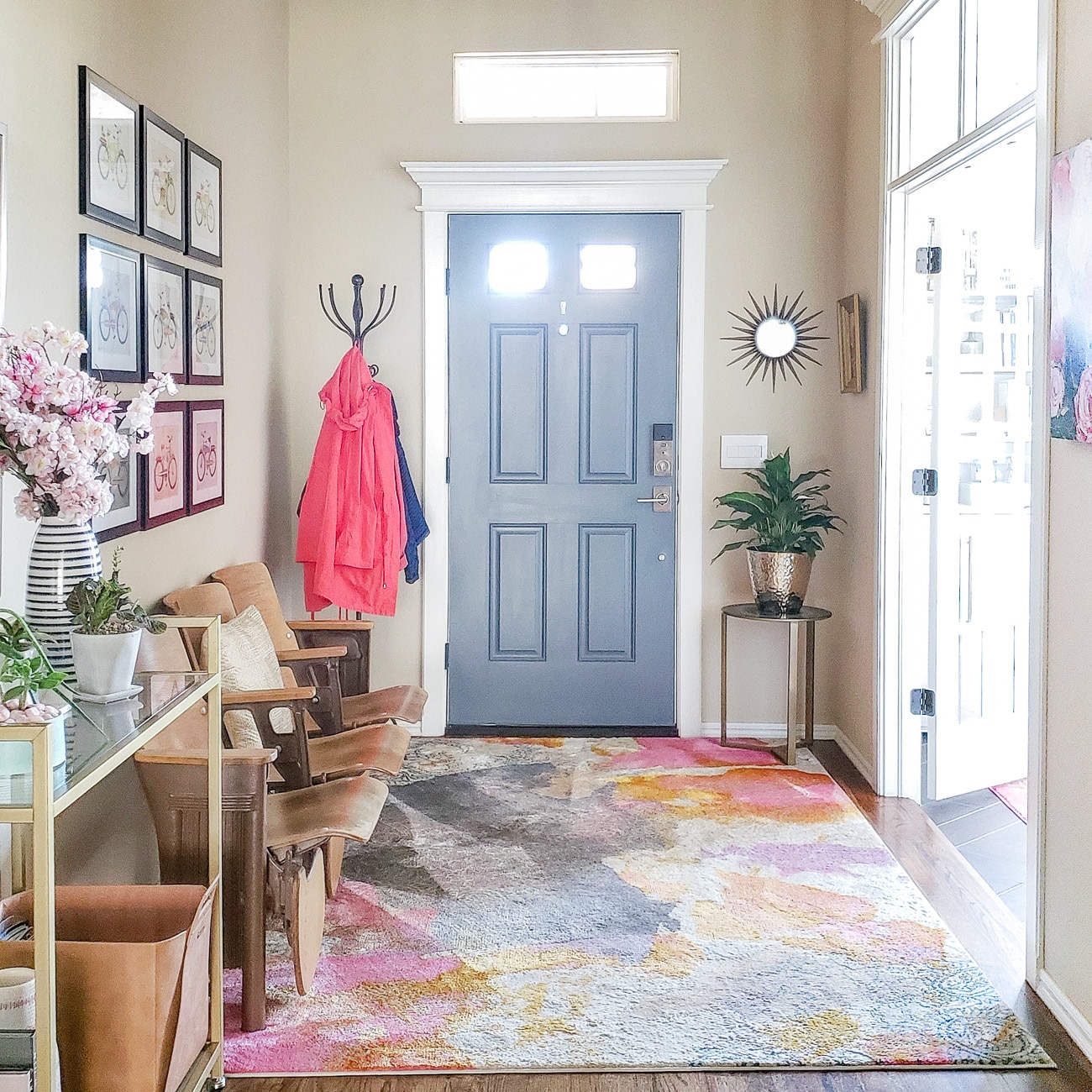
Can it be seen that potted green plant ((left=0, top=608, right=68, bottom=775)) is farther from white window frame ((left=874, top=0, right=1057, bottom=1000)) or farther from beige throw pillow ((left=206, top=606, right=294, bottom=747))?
white window frame ((left=874, top=0, right=1057, bottom=1000))

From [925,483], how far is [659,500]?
116 cm

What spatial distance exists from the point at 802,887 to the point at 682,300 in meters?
2.48

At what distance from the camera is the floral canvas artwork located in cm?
245

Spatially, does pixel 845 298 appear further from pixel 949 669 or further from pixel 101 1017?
pixel 101 1017

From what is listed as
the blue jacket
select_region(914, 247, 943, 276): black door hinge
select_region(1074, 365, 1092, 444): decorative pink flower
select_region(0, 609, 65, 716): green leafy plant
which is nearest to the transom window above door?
select_region(914, 247, 943, 276): black door hinge

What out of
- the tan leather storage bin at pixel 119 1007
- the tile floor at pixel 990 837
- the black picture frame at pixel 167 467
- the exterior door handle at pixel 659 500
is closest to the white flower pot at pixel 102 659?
the tan leather storage bin at pixel 119 1007

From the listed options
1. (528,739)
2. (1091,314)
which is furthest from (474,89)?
(1091,314)

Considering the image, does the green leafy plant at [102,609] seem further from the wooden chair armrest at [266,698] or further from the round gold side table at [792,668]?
the round gold side table at [792,668]

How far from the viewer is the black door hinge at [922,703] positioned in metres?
4.20

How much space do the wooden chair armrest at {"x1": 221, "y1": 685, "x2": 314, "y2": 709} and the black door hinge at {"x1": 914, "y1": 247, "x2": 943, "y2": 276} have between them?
2494mm

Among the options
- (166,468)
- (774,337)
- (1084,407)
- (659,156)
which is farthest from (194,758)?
(659,156)

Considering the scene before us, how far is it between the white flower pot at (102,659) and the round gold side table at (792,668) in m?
2.98

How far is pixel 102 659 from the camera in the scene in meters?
1.97

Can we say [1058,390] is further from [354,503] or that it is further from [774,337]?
[354,503]
